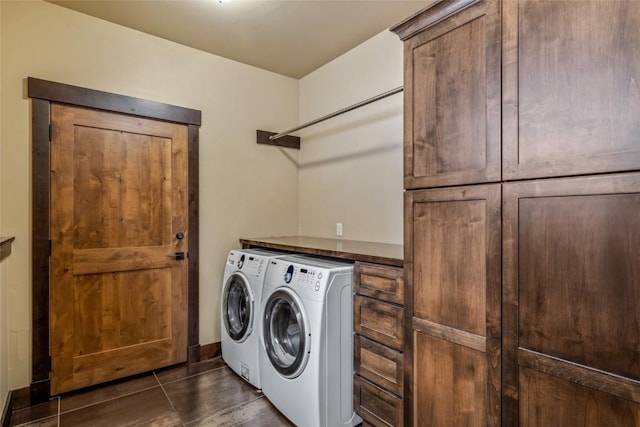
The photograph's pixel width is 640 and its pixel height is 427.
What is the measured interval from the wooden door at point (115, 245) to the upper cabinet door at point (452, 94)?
2.05 metres

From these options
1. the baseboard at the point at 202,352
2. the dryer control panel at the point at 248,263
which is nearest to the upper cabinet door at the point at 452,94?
the dryer control panel at the point at 248,263

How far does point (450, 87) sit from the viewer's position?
146cm

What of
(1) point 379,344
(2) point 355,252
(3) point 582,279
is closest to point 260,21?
(2) point 355,252

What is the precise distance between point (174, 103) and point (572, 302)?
296 cm

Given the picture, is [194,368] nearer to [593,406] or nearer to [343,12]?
[593,406]

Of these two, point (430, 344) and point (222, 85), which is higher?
point (222, 85)

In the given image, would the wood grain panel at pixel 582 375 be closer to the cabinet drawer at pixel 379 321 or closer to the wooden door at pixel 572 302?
the wooden door at pixel 572 302

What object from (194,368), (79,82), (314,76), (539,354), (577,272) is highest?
(314,76)

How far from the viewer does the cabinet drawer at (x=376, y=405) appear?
5.63 ft

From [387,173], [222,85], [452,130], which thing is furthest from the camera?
[222,85]

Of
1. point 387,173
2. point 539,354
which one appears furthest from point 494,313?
point 387,173

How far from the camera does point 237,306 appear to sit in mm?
2803

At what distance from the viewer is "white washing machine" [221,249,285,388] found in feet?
8.00

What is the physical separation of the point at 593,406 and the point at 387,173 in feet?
6.20
